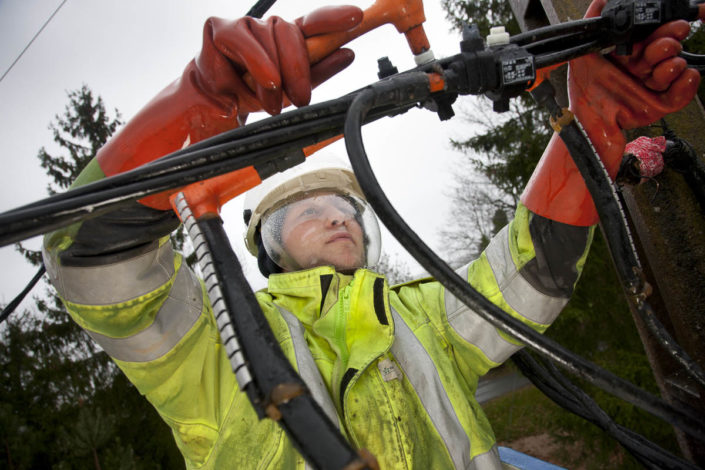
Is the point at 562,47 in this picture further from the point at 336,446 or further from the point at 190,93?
the point at 336,446

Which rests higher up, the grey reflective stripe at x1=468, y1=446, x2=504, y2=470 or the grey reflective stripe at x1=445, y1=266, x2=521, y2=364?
the grey reflective stripe at x1=445, y1=266, x2=521, y2=364

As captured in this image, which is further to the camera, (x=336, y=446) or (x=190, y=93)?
(x=190, y=93)

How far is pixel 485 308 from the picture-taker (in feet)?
2.74

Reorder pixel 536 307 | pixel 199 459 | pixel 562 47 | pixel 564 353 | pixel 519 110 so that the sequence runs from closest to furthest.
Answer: pixel 564 353, pixel 562 47, pixel 199 459, pixel 536 307, pixel 519 110

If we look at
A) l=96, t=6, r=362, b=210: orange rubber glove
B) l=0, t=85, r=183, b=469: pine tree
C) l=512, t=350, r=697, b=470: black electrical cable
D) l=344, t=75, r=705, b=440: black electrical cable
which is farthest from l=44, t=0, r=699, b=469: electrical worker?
l=0, t=85, r=183, b=469: pine tree

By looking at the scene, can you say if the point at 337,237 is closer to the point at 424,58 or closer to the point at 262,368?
the point at 424,58

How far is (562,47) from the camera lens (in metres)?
1.19

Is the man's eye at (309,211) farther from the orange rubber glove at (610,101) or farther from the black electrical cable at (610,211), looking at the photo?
the black electrical cable at (610,211)

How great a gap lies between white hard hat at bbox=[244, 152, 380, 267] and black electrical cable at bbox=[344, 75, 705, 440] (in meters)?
1.44

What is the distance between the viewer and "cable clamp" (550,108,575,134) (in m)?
1.24

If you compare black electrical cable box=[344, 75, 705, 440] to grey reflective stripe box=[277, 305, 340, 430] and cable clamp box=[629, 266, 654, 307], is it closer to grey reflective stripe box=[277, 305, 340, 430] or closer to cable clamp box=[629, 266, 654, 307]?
cable clamp box=[629, 266, 654, 307]

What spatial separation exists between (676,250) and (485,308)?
1.33 metres

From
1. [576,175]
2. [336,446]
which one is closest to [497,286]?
[576,175]

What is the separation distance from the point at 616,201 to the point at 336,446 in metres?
1.06
